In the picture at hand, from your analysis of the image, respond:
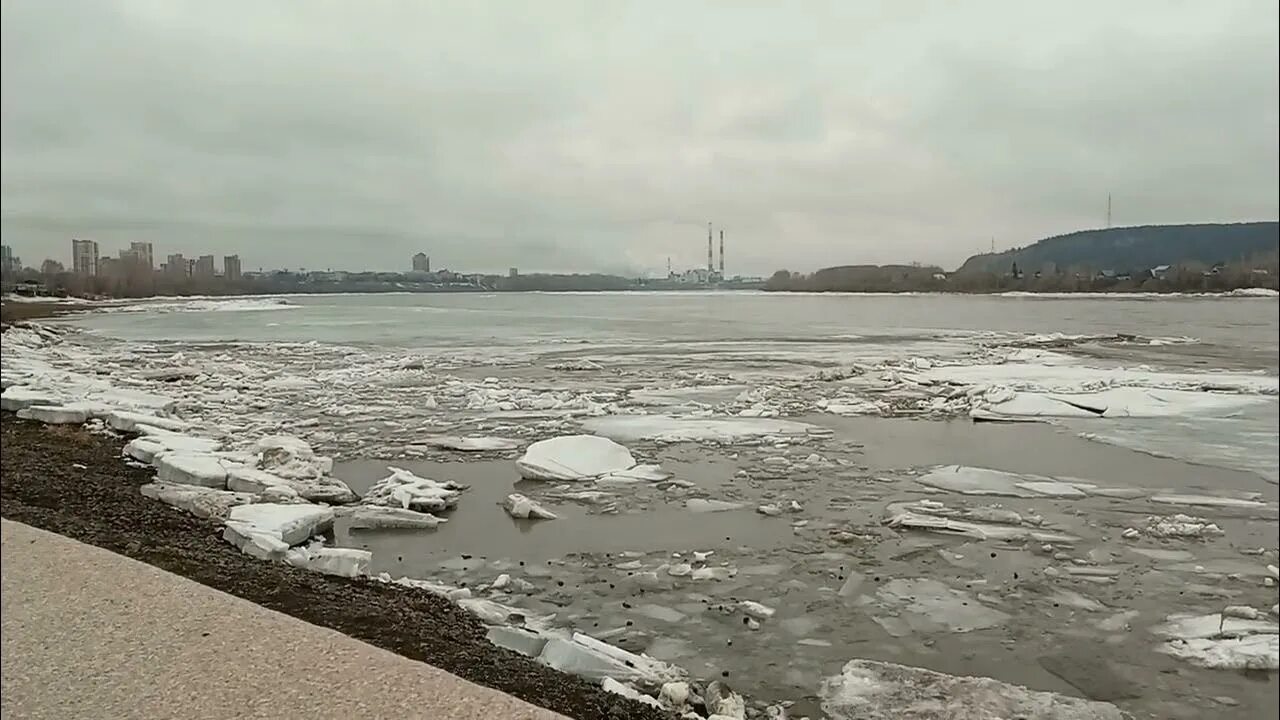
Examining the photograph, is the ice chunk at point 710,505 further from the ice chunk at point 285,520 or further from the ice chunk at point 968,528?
the ice chunk at point 285,520

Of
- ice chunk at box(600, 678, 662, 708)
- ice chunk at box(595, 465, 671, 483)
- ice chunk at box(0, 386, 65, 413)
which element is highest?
ice chunk at box(0, 386, 65, 413)

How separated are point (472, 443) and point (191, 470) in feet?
8.97

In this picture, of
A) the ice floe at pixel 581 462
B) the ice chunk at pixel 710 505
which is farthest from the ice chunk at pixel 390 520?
the ice chunk at pixel 710 505

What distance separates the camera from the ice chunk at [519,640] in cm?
371

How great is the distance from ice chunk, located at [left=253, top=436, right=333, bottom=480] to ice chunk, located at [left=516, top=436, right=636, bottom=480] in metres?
1.71

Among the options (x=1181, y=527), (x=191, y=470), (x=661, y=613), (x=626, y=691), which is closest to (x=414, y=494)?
(x=191, y=470)

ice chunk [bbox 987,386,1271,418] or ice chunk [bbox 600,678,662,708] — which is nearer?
ice chunk [bbox 600,678,662,708]

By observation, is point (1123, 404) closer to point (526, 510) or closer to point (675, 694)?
point (526, 510)

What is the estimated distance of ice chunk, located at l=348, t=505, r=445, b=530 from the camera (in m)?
5.85

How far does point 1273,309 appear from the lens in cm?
303

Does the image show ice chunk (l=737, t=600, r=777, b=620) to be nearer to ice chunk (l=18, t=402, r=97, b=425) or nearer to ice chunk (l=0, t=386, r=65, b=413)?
ice chunk (l=18, t=402, r=97, b=425)

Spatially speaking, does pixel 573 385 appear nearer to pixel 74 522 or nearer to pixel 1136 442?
pixel 1136 442

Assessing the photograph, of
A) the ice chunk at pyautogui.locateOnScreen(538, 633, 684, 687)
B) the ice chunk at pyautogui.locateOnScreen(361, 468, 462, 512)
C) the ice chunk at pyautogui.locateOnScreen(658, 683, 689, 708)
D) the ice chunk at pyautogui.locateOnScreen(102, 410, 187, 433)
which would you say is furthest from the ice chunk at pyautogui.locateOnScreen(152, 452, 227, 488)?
the ice chunk at pyautogui.locateOnScreen(658, 683, 689, 708)

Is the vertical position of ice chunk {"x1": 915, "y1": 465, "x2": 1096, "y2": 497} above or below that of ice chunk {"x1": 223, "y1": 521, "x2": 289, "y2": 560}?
below
